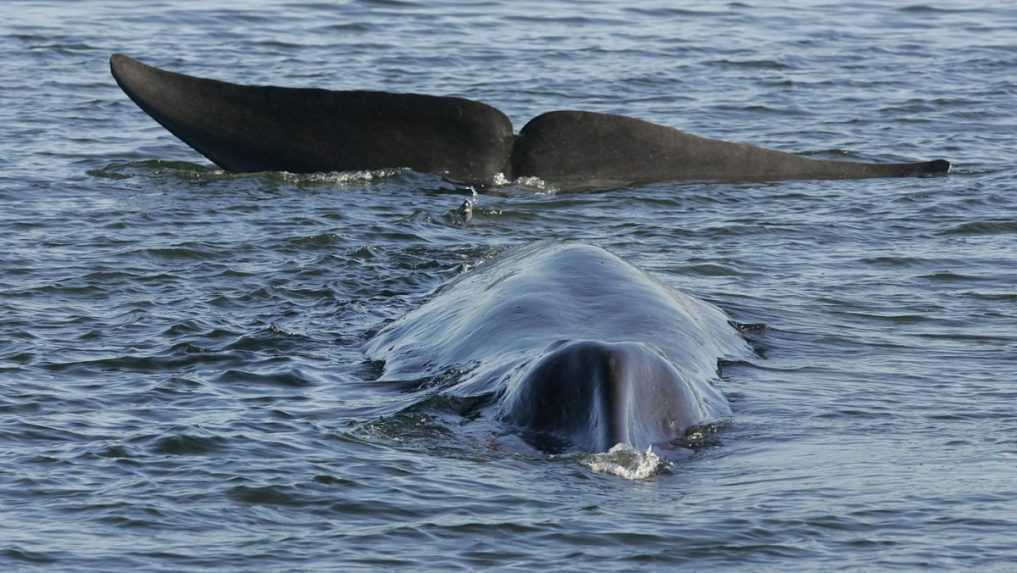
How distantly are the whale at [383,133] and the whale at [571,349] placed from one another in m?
2.37

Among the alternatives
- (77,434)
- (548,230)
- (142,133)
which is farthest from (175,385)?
(142,133)

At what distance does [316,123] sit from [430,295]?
245 cm

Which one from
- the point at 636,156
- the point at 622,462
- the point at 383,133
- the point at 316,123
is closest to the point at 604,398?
the point at 622,462

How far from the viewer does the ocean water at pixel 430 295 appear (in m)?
6.50

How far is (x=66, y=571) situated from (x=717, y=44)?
57.1 ft

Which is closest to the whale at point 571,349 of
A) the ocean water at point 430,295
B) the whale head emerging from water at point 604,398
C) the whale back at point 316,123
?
the whale head emerging from water at point 604,398

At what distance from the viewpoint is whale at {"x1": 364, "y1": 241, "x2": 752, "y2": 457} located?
6941 mm

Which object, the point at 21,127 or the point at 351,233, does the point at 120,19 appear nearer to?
the point at 21,127

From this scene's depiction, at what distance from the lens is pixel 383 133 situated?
12.2 metres

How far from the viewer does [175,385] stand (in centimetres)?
862

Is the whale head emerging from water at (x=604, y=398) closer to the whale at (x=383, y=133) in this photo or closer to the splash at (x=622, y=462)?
the splash at (x=622, y=462)

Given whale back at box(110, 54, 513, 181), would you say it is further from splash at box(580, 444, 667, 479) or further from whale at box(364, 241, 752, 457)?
splash at box(580, 444, 667, 479)

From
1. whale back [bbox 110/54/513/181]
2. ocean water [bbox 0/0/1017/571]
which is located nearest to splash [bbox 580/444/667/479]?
ocean water [bbox 0/0/1017/571]

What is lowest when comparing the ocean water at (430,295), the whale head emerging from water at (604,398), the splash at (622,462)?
the ocean water at (430,295)
